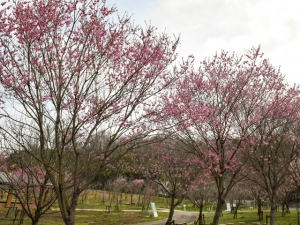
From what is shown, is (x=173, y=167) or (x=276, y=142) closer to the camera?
(x=276, y=142)

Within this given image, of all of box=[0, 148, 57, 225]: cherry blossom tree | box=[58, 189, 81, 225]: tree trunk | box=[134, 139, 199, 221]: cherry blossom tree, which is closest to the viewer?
box=[58, 189, 81, 225]: tree trunk

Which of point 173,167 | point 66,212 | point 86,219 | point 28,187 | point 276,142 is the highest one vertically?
point 276,142

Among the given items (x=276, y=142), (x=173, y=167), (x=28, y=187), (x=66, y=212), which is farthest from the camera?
(x=173, y=167)

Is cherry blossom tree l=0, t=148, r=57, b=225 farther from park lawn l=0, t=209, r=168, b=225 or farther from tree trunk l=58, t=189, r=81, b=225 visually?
park lawn l=0, t=209, r=168, b=225

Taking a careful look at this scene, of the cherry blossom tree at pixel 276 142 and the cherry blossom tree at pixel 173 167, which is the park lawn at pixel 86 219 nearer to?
the cherry blossom tree at pixel 173 167

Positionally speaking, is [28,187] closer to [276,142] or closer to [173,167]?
[173,167]

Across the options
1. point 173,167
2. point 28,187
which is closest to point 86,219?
point 173,167

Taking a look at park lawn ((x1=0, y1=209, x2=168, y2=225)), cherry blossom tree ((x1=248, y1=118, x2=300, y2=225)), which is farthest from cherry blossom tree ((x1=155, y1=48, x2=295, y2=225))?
park lawn ((x1=0, y1=209, x2=168, y2=225))

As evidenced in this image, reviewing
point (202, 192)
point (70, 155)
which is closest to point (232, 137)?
point (70, 155)

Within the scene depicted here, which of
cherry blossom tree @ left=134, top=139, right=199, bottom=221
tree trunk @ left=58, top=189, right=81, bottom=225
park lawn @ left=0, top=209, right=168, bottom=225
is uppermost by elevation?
cherry blossom tree @ left=134, top=139, right=199, bottom=221

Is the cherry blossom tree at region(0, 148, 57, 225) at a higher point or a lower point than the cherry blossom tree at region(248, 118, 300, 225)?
lower

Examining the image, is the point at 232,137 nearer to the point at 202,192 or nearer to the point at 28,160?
the point at 28,160

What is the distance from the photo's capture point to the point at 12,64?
5895mm

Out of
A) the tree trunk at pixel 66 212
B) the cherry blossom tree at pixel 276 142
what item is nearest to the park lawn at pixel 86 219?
the cherry blossom tree at pixel 276 142
